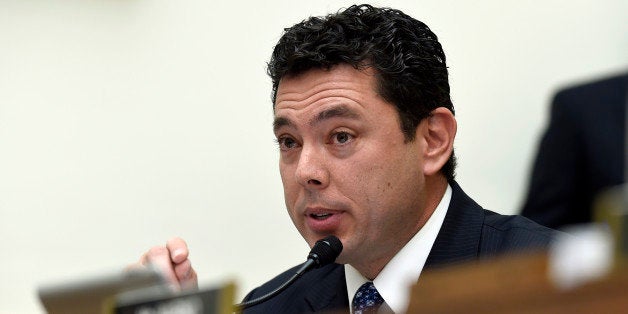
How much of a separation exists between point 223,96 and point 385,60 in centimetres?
132

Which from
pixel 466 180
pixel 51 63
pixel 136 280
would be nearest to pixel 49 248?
pixel 51 63

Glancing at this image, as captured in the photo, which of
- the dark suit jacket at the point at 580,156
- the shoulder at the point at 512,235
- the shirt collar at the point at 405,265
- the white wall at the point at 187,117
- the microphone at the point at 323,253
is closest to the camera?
the microphone at the point at 323,253

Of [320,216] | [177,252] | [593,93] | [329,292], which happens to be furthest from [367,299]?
[593,93]

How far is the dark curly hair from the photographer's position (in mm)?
2365

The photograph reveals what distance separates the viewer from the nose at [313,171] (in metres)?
2.27

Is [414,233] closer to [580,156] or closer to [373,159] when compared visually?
[373,159]

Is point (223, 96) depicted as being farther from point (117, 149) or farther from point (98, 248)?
point (98, 248)

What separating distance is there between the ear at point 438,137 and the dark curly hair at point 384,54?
0.08 feet

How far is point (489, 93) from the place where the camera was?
3604 millimetres

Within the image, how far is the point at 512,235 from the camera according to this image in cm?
229

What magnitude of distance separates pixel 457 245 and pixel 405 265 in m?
0.13

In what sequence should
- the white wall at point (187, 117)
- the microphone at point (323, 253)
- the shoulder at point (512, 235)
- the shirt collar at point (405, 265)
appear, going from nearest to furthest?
the microphone at point (323, 253) → the shoulder at point (512, 235) → the shirt collar at point (405, 265) → the white wall at point (187, 117)


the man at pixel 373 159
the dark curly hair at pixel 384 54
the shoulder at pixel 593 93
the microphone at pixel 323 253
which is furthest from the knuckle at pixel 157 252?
the shoulder at pixel 593 93

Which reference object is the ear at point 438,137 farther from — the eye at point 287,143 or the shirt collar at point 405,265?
the eye at point 287,143
